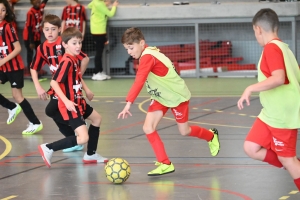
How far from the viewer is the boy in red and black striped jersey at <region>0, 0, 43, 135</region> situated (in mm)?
9984

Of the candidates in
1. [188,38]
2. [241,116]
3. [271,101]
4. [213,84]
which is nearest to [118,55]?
[188,38]

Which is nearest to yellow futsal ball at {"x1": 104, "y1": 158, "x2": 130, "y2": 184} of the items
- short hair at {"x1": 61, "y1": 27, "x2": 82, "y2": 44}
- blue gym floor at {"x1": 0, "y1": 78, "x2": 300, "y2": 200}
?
blue gym floor at {"x1": 0, "y1": 78, "x2": 300, "y2": 200}

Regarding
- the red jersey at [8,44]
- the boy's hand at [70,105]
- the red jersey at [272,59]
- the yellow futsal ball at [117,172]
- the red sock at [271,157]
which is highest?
the red jersey at [272,59]

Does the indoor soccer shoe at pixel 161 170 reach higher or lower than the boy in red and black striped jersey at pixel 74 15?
lower

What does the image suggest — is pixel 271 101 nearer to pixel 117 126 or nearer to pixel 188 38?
pixel 117 126

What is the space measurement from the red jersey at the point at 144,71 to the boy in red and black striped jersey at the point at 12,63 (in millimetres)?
3335

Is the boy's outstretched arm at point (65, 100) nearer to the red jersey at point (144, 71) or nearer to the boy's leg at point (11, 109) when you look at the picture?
the red jersey at point (144, 71)

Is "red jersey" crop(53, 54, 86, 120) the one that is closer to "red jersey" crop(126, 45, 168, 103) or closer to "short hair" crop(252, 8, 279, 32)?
"red jersey" crop(126, 45, 168, 103)

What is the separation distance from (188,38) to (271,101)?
1098 cm

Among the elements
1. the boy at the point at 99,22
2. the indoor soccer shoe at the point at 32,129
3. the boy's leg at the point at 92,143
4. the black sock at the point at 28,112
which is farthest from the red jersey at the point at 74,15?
the boy's leg at the point at 92,143

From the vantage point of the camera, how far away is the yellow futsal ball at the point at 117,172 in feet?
22.4

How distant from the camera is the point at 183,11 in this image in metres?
16.1

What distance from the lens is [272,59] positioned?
5746mm

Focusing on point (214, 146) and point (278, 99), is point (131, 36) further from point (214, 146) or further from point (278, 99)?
point (278, 99)
